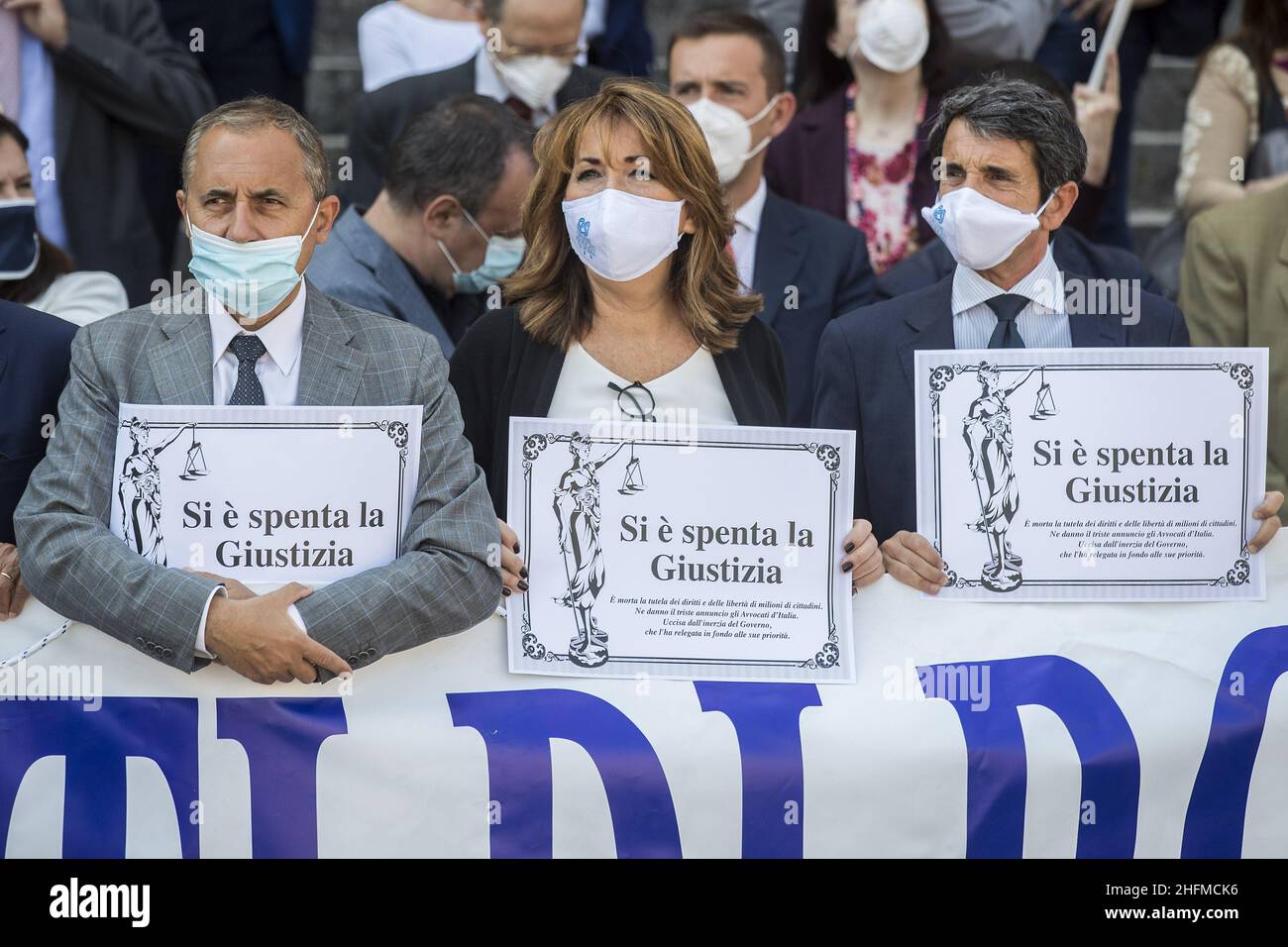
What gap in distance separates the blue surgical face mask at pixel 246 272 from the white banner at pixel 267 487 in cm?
30

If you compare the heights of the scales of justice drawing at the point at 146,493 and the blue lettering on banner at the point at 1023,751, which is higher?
the scales of justice drawing at the point at 146,493

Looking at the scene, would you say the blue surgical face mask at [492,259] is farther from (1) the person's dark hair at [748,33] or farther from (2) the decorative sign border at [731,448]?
(2) the decorative sign border at [731,448]

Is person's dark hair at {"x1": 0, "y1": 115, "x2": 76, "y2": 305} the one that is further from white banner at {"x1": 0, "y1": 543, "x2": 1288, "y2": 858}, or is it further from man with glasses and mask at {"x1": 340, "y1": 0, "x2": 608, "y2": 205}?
white banner at {"x1": 0, "y1": 543, "x2": 1288, "y2": 858}

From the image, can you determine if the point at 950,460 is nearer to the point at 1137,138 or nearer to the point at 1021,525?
the point at 1021,525

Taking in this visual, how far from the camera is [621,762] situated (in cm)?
409

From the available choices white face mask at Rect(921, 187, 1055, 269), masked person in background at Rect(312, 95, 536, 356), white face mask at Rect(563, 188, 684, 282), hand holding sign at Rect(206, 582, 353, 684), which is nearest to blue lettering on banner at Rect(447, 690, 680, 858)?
hand holding sign at Rect(206, 582, 353, 684)

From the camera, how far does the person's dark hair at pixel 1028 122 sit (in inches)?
185

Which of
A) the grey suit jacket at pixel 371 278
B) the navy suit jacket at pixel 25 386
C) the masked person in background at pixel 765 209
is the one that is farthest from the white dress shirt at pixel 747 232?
the navy suit jacket at pixel 25 386

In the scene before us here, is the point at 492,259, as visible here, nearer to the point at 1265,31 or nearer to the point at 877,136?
the point at 877,136

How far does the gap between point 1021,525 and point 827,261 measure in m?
1.87

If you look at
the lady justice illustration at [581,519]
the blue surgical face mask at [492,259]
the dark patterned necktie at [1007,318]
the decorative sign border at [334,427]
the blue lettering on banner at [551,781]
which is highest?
the blue surgical face mask at [492,259]

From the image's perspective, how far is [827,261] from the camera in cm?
598

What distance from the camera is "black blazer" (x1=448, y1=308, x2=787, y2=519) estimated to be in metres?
4.56

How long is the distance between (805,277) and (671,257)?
124 cm
